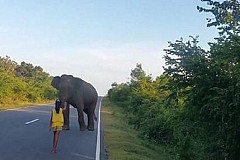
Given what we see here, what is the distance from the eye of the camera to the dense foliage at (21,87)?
158 ft

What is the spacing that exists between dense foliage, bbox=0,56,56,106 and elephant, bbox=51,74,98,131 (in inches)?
853

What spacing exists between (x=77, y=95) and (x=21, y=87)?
122 ft

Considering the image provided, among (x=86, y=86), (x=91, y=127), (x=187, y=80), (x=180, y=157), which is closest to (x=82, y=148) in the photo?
(x=180, y=157)

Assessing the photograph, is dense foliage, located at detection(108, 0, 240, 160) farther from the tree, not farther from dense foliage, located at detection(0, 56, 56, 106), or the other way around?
dense foliage, located at detection(0, 56, 56, 106)

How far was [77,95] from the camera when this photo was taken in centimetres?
2228

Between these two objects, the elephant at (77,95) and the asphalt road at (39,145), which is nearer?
the asphalt road at (39,145)

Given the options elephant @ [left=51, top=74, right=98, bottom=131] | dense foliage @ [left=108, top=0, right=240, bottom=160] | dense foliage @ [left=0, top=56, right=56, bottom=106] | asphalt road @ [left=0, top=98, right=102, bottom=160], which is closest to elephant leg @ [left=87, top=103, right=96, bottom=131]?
elephant @ [left=51, top=74, right=98, bottom=131]

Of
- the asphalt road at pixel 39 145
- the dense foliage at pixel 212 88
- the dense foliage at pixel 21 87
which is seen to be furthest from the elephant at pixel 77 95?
the dense foliage at pixel 21 87

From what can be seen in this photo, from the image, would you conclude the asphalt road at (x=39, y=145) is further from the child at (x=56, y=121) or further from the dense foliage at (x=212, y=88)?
the dense foliage at (x=212, y=88)

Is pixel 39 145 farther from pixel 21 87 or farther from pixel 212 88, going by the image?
pixel 21 87

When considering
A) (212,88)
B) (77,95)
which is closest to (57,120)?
(212,88)

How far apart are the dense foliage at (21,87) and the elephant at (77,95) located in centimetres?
2165

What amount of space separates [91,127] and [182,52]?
8.48 m

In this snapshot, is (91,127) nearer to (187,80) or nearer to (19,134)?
(19,134)
